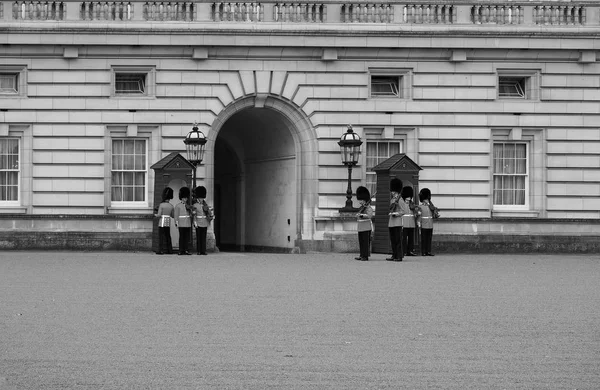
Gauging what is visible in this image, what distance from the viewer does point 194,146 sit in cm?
2727

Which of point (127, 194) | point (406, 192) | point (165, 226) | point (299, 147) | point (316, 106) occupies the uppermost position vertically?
point (316, 106)

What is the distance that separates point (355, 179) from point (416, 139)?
1.59 m

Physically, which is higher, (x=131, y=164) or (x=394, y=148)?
(x=394, y=148)

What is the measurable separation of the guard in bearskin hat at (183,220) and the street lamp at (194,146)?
614mm

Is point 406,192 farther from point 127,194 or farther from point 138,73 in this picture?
point 138,73

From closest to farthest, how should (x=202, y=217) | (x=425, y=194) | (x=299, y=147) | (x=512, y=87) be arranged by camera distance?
1. (x=202, y=217)
2. (x=425, y=194)
3. (x=299, y=147)
4. (x=512, y=87)

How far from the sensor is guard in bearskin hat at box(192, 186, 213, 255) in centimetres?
2639

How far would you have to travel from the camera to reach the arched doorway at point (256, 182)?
2897 cm

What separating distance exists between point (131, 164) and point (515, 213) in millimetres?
8347

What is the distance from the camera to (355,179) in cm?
2794

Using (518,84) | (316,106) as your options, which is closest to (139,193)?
(316,106)

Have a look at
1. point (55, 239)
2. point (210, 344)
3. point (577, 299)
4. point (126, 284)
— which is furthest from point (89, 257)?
point (210, 344)

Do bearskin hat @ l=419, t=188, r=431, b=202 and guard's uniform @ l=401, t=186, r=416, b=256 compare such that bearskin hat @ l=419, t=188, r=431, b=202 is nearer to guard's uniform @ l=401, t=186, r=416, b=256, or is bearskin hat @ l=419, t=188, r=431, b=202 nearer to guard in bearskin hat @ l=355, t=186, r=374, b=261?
guard's uniform @ l=401, t=186, r=416, b=256

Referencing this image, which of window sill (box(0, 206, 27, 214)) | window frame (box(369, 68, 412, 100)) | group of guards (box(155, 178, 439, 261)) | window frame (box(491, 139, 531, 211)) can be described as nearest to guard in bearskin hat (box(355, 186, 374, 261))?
group of guards (box(155, 178, 439, 261))
